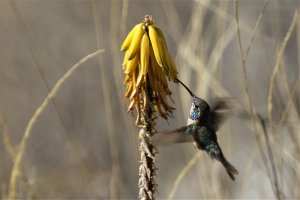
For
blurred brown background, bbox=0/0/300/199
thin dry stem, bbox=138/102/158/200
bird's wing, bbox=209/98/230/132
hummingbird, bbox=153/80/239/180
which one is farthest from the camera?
blurred brown background, bbox=0/0/300/199

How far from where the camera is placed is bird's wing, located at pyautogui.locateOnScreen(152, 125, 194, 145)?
1910mm

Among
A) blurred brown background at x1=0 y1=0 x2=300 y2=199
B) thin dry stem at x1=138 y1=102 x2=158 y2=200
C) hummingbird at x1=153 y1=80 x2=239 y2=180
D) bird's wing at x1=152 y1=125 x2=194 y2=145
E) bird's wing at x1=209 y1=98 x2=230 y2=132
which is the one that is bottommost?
thin dry stem at x1=138 y1=102 x2=158 y2=200

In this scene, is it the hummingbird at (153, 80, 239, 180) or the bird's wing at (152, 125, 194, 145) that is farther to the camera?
the hummingbird at (153, 80, 239, 180)

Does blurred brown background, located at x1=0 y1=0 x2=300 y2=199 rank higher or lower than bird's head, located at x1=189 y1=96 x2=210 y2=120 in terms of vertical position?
higher

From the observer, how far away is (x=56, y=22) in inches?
309

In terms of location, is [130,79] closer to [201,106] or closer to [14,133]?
[201,106]

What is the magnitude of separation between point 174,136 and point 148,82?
25 cm

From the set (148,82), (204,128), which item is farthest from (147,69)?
(204,128)

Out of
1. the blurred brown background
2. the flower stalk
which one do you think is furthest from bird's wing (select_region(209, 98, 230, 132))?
the blurred brown background

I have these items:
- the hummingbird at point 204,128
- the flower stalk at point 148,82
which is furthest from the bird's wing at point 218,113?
the flower stalk at point 148,82

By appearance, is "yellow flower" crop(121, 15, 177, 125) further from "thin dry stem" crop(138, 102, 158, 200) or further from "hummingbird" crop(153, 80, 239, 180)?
"hummingbird" crop(153, 80, 239, 180)

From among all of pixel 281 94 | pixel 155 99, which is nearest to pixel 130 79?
pixel 155 99

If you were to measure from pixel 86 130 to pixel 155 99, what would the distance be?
4.73 m

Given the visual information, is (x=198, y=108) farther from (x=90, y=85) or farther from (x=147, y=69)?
(x=90, y=85)
